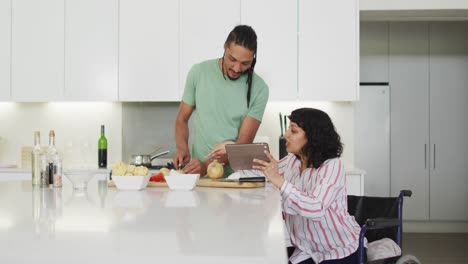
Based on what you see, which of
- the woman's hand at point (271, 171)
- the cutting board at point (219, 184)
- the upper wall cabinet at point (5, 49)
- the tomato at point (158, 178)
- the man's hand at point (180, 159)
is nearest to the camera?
the woman's hand at point (271, 171)

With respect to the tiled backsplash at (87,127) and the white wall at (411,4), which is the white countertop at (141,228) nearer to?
the tiled backsplash at (87,127)

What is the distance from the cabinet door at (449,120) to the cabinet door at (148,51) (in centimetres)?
356

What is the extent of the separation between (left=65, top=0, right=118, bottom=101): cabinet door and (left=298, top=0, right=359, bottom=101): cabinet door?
1445mm

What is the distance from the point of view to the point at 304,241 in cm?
268

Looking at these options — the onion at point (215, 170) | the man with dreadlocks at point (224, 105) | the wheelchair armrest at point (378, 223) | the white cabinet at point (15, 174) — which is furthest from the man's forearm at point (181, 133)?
the white cabinet at point (15, 174)

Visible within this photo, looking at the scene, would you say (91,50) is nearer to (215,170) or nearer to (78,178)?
(215,170)

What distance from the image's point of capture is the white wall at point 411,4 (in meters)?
5.17

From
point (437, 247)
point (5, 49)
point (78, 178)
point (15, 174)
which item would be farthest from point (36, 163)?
point (437, 247)

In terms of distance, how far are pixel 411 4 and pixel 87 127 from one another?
276 cm

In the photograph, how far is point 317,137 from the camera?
2.65 meters

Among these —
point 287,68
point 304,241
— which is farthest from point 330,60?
point 304,241

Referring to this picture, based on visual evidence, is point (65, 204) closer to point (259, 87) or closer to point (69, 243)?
point (69, 243)

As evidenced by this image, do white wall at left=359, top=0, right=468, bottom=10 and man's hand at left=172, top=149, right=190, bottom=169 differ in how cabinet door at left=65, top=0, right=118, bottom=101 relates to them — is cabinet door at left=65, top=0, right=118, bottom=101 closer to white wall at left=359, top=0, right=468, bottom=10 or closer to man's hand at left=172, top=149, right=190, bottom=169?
man's hand at left=172, top=149, right=190, bottom=169

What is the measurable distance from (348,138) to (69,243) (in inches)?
158
